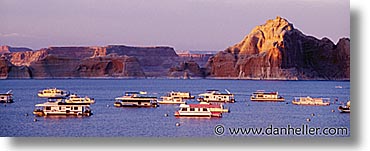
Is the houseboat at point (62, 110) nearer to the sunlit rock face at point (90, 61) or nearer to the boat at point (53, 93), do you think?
the sunlit rock face at point (90, 61)

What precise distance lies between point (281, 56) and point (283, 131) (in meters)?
11.7

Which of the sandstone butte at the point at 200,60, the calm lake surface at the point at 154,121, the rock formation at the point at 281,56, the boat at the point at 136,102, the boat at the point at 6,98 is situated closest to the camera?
the calm lake surface at the point at 154,121

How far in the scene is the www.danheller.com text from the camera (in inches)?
441

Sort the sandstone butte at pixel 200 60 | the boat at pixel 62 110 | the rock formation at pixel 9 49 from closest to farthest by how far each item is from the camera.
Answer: the boat at pixel 62 110, the rock formation at pixel 9 49, the sandstone butte at pixel 200 60

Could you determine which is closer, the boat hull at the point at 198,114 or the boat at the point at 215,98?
the boat hull at the point at 198,114


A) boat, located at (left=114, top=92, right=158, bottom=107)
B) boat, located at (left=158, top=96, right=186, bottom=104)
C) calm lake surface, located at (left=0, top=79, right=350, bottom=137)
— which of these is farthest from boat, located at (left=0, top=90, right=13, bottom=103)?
boat, located at (left=158, top=96, right=186, bottom=104)

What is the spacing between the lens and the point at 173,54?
612 inches

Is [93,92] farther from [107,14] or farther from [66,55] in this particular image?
[107,14]

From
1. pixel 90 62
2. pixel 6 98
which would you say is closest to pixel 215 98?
pixel 90 62

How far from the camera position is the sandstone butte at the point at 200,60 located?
15250 mm

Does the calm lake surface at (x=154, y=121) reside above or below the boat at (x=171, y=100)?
below

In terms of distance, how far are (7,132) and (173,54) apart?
4649 mm

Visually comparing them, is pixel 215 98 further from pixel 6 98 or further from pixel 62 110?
pixel 62 110
